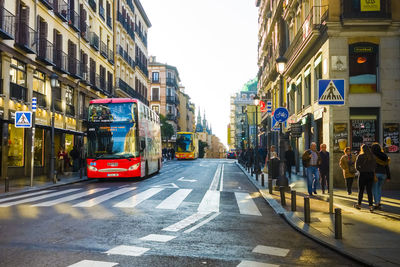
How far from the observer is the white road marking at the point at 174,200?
→ 11.2m

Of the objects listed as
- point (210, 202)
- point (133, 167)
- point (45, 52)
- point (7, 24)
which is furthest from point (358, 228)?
point (45, 52)

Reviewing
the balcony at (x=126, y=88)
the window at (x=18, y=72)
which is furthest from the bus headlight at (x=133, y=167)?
the balcony at (x=126, y=88)

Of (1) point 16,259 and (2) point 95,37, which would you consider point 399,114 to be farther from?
(2) point 95,37

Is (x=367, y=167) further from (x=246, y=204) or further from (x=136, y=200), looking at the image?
(x=136, y=200)

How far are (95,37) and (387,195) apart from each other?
28.9m

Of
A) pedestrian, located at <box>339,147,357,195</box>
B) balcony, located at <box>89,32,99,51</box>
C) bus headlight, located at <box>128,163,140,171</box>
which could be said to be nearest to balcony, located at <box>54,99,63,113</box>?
balcony, located at <box>89,32,99,51</box>

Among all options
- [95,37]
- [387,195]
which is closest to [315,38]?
[387,195]

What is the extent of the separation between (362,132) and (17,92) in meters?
16.9

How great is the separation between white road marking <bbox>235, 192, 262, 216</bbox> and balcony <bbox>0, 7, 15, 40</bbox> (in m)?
13.2

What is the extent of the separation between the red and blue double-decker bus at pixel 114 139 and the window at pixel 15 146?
493cm

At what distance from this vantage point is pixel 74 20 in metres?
31.4

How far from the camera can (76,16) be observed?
1254 inches

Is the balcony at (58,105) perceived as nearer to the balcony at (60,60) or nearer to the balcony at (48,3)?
the balcony at (60,60)

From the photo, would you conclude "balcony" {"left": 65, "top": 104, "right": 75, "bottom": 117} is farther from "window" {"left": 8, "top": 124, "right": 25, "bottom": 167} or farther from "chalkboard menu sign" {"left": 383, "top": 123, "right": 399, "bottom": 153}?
"chalkboard menu sign" {"left": 383, "top": 123, "right": 399, "bottom": 153}
